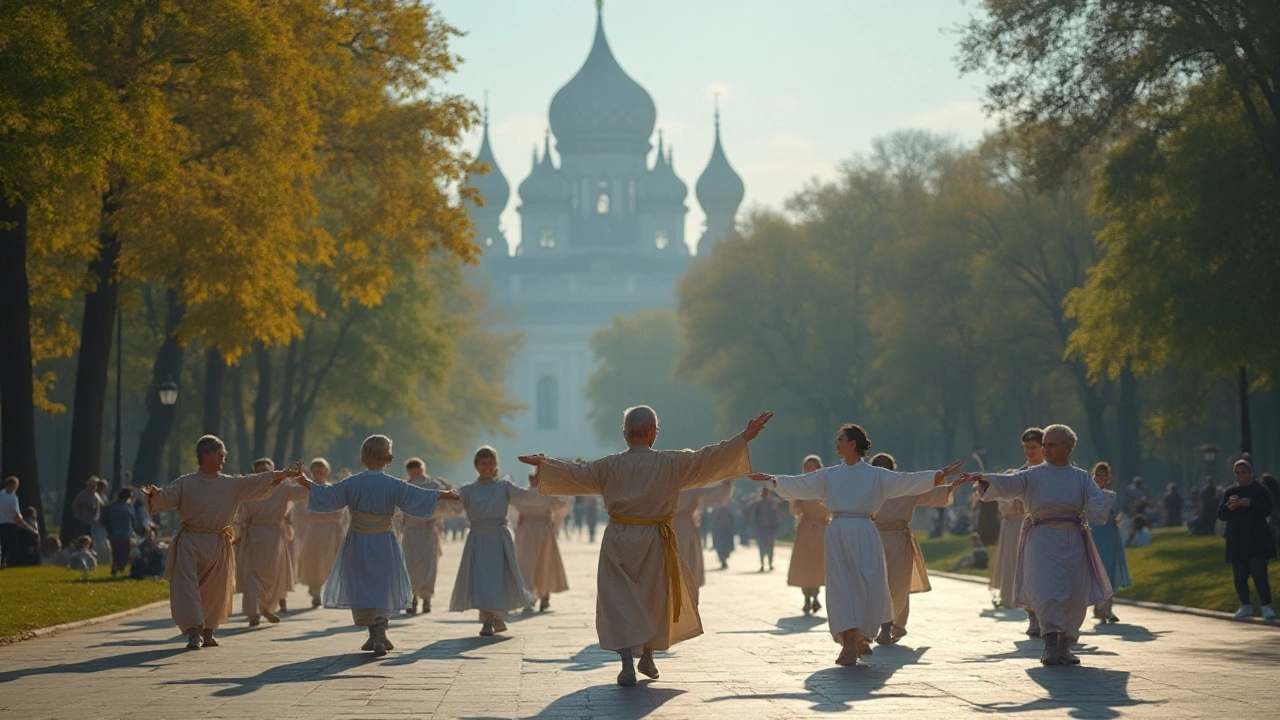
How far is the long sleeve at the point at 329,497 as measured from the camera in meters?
15.9

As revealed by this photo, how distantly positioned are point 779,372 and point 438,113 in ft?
123

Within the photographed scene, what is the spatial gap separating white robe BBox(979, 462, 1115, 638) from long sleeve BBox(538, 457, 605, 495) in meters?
2.79

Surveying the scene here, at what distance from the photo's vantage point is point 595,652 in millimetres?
16312

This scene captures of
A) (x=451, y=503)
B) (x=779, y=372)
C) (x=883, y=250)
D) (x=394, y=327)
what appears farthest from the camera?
(x=779, y=372)

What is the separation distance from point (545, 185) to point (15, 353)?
5100 inches

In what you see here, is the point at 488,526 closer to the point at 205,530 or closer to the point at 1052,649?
the point at 205,530

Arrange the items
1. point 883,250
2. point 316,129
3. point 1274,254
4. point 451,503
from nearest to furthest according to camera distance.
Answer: point 451,503, point 316,129, point 1274,254, point 883,250

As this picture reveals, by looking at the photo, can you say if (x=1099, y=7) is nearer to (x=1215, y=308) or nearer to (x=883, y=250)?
(x=1215, y=308)

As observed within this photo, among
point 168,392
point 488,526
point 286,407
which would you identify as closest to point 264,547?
point 488,526

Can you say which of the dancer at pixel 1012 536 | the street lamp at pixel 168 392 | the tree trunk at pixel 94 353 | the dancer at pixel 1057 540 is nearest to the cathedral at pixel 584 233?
the street lamp at pixel 168 392

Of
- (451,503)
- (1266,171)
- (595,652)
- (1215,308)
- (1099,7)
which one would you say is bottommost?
(595,652)

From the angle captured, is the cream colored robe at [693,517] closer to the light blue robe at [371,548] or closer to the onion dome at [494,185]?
the light blue robe at [371,548]

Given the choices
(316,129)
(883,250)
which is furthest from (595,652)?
(883,250)

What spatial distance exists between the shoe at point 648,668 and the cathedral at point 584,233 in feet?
431
